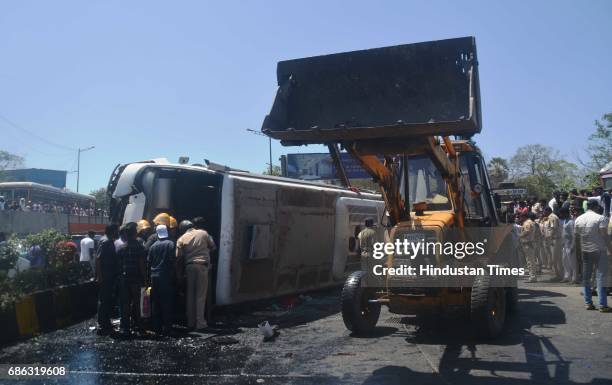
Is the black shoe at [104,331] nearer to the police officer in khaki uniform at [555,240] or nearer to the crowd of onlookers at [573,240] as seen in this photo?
the crowd of onlookers at [573,240]

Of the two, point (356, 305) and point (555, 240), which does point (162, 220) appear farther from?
point (555, 240)

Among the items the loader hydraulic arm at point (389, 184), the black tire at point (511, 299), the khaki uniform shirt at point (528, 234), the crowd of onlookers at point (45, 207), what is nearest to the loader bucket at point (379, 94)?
the loader hydraulic arm at point (389, 184)

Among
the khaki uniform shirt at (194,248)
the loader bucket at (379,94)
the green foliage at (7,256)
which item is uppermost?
the loader bucket at (379,94)

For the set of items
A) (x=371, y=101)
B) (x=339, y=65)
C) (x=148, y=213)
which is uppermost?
(x=339, y=65)

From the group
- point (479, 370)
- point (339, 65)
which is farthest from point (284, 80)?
point (479, 370)

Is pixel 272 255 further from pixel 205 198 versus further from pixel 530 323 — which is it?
pixel 530 323

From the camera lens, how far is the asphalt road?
218 inches

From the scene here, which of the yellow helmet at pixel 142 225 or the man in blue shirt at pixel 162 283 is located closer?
the man in blue shirt at pixel 162 283

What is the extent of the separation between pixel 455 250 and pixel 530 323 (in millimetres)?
2045

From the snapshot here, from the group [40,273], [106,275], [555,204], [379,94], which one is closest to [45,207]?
[40,273]

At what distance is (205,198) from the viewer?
10.2 meters

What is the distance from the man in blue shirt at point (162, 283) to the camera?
7988mm

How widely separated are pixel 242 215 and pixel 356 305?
2.88 meters

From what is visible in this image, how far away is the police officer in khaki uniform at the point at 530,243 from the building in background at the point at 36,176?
61.6 meters
